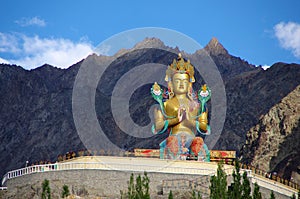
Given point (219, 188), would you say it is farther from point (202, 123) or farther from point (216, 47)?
point (216, 47)

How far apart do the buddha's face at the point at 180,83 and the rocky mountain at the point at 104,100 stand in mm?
47276

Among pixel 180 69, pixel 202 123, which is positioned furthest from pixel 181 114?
pixel 180 69

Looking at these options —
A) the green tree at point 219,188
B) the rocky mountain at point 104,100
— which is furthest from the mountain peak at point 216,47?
the green tree at point 219,188

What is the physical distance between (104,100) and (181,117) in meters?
79.5

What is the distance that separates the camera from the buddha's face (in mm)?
51250

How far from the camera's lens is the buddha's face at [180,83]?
51250 millimetres

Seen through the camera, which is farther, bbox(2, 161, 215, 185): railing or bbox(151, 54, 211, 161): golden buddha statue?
bbox(151, 54, 211, 161): golden buddha statue

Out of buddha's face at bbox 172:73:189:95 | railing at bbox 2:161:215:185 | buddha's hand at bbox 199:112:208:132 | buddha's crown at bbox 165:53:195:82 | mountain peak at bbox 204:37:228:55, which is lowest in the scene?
railing at bbox 2:161:215:185

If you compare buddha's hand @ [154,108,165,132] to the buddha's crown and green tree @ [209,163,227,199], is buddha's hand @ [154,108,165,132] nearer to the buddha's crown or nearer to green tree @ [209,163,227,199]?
the buddha's crown

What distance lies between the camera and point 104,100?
5069 inches

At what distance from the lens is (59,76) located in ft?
485

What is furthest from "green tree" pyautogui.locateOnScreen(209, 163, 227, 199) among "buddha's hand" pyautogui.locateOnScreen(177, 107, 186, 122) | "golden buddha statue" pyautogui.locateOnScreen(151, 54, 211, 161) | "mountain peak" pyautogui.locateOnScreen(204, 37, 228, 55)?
"mountain peak" pyautogui.locateOnScreen(204, 37, 228, 55)

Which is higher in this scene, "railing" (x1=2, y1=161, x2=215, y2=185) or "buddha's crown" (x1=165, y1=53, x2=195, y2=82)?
"buddha's crown" (x1=165, y1=53, x2=195, y2=82)

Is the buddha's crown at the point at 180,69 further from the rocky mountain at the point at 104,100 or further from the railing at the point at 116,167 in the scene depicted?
the rocky mountain at the point at 104,100
